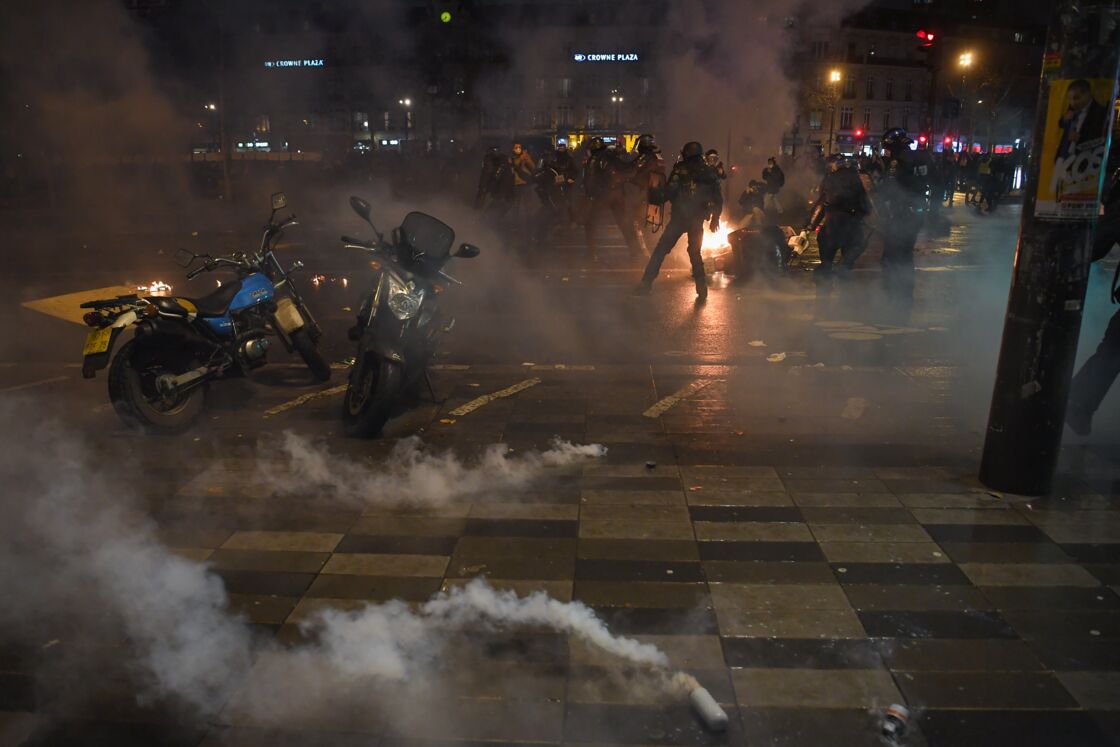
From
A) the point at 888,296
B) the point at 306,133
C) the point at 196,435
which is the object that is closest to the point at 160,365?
the point at 196,435

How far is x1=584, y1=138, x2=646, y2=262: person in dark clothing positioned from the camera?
12648mm

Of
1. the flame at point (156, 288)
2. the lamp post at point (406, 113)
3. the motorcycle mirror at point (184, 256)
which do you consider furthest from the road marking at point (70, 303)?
the lamp post at point (406, 113)

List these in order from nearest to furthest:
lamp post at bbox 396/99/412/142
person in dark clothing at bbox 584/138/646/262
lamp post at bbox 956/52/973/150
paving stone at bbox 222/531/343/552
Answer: paving stone at bbox 222/531/343/552, person in dark clothing at bbox 584/138/646/262, lamp post at bbox 396/99/412/142, lamp post at bbox 956/52/973/150

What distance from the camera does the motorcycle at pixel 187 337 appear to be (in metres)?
4.82

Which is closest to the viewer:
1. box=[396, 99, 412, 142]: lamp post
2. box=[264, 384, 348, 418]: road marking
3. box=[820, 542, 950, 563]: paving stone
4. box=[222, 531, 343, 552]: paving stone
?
box=[820, 542, 950, 563]: paving stone

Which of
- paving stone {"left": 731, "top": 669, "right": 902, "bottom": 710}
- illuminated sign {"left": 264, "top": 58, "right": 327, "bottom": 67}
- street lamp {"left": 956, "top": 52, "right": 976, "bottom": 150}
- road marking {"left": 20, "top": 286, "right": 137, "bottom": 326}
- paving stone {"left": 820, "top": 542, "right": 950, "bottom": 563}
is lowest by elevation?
road marking {"left": 20, "top": 286, "right": 137, "bottom": 326}

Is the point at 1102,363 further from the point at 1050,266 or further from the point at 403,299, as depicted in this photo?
the point at 403,299

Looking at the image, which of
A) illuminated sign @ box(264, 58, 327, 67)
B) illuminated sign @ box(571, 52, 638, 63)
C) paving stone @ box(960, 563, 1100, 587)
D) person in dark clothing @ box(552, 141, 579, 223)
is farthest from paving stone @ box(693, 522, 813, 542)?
illuminated sign @ box(571, 52, 638, 63)

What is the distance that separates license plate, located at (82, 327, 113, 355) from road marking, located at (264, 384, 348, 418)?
1030 mm

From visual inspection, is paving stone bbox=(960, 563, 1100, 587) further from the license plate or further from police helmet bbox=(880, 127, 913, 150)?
police helmet bbox=(880, 127, 913, 150)

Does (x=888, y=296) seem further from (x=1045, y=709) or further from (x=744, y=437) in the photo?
(x=1045, y=709)

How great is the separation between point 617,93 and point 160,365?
18.8 metres

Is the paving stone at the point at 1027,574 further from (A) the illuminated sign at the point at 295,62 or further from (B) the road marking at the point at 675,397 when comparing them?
(A) the illuminated sign at the point at 295,62

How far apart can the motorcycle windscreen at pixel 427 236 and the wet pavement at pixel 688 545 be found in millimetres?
1015
